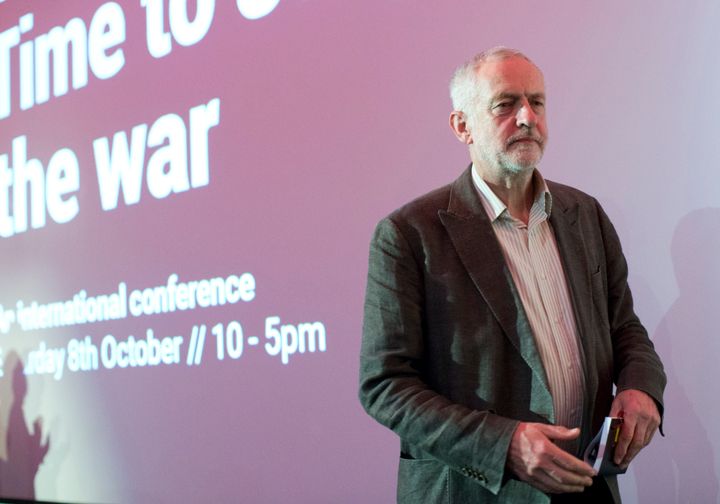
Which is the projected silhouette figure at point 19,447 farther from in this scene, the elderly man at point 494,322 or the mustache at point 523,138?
the mustache at point 523,138

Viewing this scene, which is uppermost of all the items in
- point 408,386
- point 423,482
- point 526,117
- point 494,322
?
point 526,117

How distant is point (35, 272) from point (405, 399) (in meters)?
3.47

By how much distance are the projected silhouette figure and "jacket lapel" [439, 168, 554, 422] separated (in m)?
3.42

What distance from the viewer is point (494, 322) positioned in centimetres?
171

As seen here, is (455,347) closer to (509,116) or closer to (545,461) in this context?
(545,461)

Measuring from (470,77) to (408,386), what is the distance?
61cm

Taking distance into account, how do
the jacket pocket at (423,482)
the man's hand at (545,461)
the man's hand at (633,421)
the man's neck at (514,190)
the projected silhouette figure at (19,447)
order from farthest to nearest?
the projected silhouette figure at (19,447)
the man's neck at (514,190)
the jacket pocket at (423,482)
the man's hand at (633,421)
the man's hand at (545,461)

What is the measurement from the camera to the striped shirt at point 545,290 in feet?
5.69

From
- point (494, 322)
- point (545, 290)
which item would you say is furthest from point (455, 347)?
point (545, 290)

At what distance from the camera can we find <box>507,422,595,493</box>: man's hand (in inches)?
58.2

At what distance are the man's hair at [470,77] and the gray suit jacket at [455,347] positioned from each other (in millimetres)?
175

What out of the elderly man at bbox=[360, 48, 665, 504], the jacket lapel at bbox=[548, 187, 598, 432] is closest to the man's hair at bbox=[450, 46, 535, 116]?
the elderly man at bbox=[360, 48, 665, 504]

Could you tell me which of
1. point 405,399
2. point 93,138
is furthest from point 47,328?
point 405,399

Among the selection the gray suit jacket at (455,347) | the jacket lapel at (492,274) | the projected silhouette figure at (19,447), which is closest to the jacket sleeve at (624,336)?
the gray suit jacket at (455,347)
